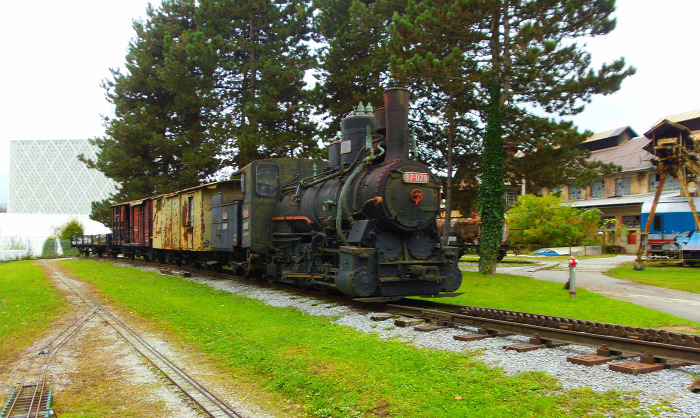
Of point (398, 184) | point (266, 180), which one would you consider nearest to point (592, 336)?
point (398, 184)

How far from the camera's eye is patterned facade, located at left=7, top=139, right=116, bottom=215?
98.4 m

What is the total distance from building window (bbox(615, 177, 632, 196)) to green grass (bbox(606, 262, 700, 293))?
20.9 m

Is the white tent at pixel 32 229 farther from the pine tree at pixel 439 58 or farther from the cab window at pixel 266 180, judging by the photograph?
the pine tree at pixel 439 58

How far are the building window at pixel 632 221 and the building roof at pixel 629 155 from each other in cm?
383

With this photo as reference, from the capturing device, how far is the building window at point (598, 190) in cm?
4503

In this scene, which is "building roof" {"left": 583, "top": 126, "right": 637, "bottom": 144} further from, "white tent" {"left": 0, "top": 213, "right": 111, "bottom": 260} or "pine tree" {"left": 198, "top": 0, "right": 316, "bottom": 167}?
"white tent" {"left": 0, "top": 213, "right": 111, "bottom": 260}

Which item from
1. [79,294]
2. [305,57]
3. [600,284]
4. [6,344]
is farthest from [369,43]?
[6,344]

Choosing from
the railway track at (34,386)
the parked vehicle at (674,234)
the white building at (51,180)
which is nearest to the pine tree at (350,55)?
the parked vehicle at (674,234)

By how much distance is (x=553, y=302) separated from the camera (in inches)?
461

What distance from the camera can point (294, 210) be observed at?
13484 mm

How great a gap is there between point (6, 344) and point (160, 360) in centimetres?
328

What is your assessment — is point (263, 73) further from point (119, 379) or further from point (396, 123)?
point (119, 379)

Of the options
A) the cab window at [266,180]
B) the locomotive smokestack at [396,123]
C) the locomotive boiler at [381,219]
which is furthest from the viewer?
the cab window at [266,180]

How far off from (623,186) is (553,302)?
1427 inches
